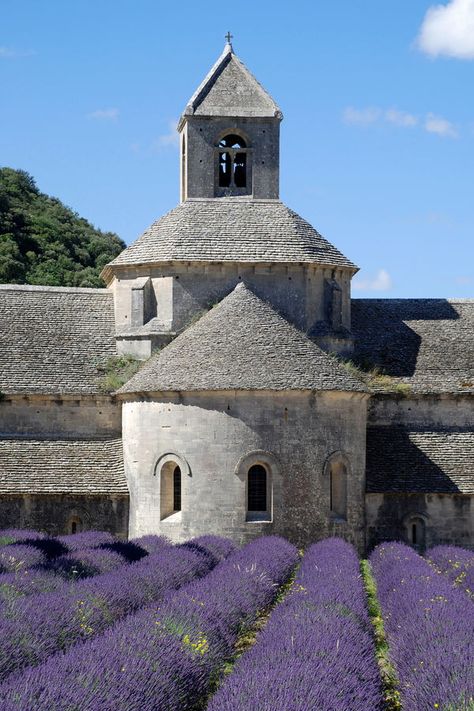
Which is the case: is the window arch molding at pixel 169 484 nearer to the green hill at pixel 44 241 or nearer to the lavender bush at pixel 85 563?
the lavender bush at pixel 85 563

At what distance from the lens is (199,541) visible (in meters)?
26.6

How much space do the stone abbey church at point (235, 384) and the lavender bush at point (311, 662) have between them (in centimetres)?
984

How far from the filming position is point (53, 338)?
1324 inches

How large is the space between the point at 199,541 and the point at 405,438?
8.51m

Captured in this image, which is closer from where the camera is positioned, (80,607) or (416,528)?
(80,607)

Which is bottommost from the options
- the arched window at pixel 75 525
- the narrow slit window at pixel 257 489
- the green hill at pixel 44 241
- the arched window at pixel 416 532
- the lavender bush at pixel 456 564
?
the arched window at pixel 416 532

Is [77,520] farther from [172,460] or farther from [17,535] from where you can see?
[17,535]

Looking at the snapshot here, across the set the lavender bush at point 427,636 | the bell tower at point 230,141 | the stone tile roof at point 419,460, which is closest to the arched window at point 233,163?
the bell tower at point 230,141

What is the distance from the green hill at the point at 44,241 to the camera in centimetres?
5684

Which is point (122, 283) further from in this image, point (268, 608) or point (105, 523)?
point (268, 608)

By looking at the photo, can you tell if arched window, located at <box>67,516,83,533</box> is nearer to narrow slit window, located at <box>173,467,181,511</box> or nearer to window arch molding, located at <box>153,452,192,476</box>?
window arch molding, located at <box>153,452,192,476</box>

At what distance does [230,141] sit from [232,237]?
4.38 metres

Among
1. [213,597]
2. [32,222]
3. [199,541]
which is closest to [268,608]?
[213,597]

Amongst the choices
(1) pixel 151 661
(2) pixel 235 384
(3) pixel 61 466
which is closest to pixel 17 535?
(3) pixel 61 466
